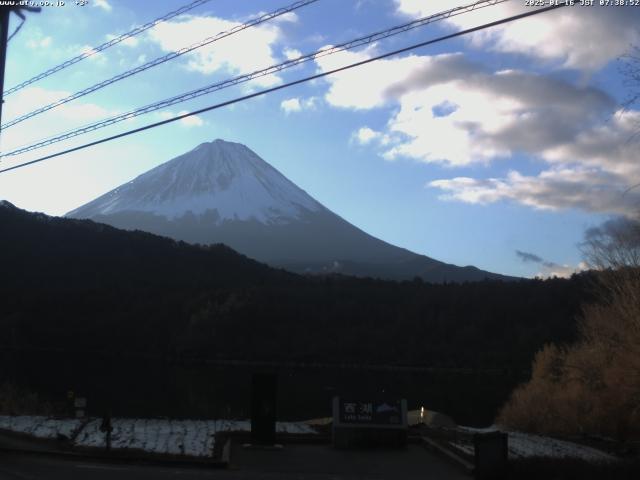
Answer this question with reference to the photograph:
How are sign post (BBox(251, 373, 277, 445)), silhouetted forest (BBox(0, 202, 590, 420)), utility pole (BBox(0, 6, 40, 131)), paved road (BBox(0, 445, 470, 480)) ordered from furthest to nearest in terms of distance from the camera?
1. silhouetted forest (BBox(0, 202, 590, 420))
2. sign post (BBox(251, 373, 277, 445))
3. utility pole (BBox(0, 6, 40, 131))
4. paved road (BBox(0, 445, 470, 480))

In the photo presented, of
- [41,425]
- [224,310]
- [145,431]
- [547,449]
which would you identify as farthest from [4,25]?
[224,310]

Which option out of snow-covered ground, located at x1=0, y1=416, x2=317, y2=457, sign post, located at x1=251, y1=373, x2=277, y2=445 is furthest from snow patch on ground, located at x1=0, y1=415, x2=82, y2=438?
sign post, located at x1=251, y1=373, x2=277, y2=445

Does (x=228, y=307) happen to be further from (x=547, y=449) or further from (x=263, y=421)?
(x=263, y=421)

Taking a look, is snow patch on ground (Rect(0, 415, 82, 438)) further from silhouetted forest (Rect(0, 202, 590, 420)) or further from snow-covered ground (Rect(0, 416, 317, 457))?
silhouetted forest (Rect(0, 202, 590, 420))

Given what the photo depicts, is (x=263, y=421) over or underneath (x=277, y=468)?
over

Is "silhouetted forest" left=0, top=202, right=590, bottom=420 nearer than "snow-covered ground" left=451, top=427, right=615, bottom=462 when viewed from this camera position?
No

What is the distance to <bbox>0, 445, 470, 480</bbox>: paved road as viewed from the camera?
13.2 m

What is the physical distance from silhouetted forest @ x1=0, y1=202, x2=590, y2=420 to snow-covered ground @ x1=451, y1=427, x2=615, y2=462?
249 feet

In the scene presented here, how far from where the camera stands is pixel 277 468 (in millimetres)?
14977

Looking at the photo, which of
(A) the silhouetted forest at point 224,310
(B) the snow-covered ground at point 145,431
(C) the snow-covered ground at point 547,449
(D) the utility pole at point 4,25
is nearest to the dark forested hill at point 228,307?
(A) the silhouetted forest at point 224,310

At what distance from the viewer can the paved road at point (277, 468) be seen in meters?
Result: 13.2

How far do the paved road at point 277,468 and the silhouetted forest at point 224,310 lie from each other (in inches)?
3236

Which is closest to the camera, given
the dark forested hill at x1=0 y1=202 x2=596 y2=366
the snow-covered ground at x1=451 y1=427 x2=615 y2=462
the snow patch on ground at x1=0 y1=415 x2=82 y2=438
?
the snow patch on ground at x1=0 y1=415 x2=82 y2=438

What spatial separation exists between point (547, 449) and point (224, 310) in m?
103
